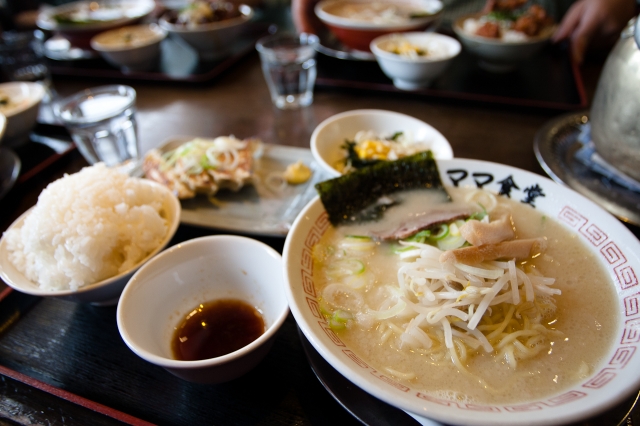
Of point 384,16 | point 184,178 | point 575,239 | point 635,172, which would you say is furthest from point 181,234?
point 384,16

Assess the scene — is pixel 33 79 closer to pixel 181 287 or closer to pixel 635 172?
pixel 181 287

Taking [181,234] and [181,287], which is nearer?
[181,287]

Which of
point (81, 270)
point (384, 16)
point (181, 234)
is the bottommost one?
point (181, 234)

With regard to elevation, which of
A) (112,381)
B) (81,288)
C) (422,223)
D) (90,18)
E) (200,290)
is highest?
(90,18)

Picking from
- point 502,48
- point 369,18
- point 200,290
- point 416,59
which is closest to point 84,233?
point 200,290

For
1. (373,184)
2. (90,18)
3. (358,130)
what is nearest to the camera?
(373,184)

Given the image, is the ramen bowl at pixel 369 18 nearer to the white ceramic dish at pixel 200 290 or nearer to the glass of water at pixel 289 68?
the glass of water at pixel 289 68

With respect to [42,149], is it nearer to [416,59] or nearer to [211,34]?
[211,34]

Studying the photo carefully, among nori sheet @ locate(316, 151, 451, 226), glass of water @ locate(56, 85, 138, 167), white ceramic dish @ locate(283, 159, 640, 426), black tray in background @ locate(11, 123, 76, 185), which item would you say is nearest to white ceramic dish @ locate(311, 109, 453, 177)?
nori sheet @ locate(316, 151, 451, 226)
